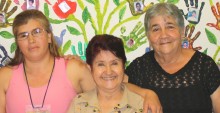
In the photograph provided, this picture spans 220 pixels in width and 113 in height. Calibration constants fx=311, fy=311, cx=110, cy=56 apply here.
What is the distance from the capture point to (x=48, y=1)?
2.22 metres

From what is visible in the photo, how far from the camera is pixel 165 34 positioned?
1.85 meters

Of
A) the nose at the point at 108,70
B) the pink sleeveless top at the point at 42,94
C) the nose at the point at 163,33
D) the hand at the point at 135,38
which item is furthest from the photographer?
the hand at the point at 135,38

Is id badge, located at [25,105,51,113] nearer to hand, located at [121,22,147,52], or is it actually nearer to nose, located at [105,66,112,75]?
nose, located at [105,66,112,75]

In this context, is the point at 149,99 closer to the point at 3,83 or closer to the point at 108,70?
the point at 108,70

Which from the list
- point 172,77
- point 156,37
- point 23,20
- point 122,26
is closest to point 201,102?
point 172,77

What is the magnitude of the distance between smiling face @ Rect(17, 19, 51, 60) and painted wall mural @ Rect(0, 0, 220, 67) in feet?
1.27

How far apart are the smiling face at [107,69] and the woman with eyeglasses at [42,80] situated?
338 millimetres

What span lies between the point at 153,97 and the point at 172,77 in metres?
0.23

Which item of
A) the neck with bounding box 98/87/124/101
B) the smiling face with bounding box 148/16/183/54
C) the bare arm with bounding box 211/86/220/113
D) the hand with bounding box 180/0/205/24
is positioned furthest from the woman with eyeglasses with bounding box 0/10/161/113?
the hand with bounding box 180/0/205/24

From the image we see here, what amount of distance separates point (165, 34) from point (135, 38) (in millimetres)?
507


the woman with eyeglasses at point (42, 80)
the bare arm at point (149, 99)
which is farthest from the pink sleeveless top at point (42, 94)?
the bare arm at point (149, 99)

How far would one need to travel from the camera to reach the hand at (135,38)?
232 cm

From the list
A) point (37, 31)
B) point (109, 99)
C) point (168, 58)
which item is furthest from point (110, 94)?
point (37, 31)

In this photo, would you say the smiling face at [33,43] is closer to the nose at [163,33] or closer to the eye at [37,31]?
the eye at [37,31]
